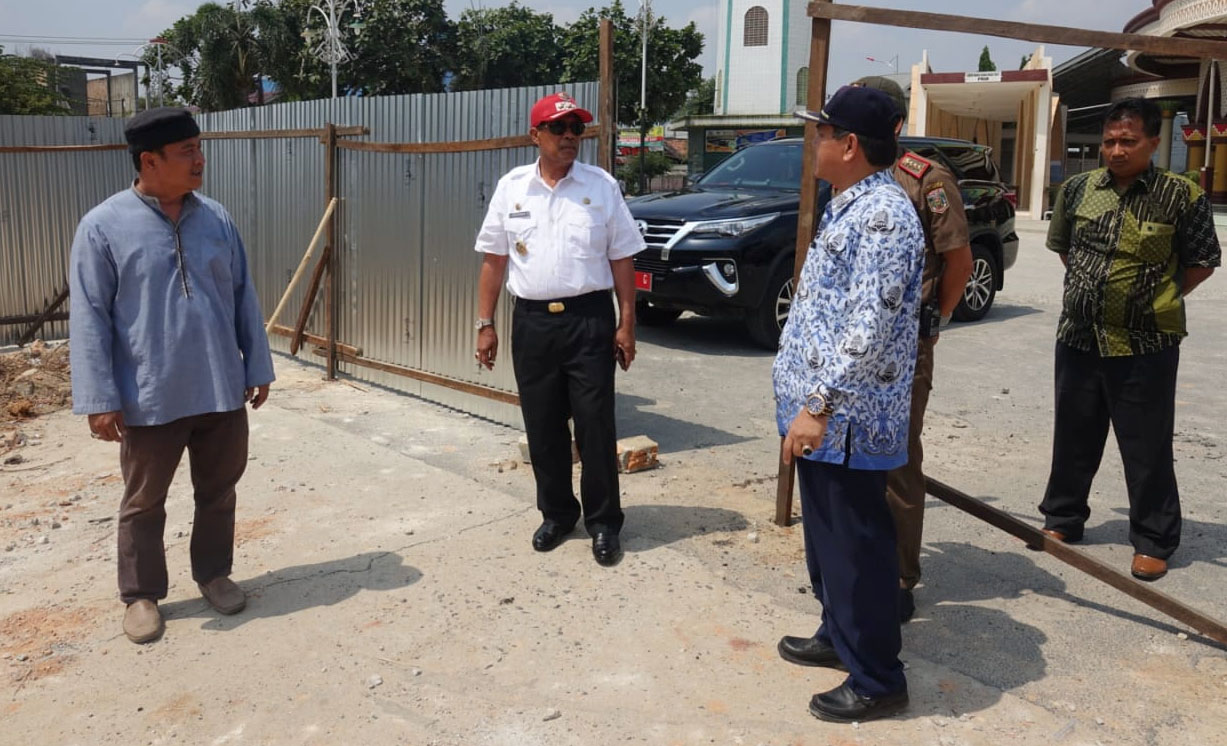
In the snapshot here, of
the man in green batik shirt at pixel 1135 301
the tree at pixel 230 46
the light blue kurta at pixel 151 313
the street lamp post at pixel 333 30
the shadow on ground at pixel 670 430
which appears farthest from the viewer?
the tree at pixel 230 46

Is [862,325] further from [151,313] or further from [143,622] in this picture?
[143,622]

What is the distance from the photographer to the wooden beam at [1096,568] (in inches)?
138

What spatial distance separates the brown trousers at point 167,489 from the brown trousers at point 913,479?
7.84ft

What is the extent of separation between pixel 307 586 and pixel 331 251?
4.22 metres

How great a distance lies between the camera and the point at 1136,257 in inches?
167

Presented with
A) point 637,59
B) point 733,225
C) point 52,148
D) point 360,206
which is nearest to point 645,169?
point 637,59

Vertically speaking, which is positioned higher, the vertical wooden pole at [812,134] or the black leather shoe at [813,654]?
the vertical wooden pole at [812,134]

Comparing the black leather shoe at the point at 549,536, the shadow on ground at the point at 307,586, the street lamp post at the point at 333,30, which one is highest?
the street lamp post at the point at 333,30

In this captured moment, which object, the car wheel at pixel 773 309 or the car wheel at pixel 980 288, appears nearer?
the car wheel at pixel 773 309

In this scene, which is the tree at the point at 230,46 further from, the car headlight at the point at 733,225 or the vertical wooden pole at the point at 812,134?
the vertical wooden pole at the point at 812,134

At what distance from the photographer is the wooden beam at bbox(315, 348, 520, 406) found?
6465 millimetres

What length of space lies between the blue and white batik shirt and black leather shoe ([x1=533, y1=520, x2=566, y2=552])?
5.80 ft

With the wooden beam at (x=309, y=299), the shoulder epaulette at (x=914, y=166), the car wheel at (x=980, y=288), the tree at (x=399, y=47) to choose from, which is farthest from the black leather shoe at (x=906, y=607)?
the tree at (x=399, y=47)

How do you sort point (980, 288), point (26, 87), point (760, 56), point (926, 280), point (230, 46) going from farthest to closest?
point (760, 56) < point (230, 46) < point (26, 87) < point (980, 288) < point (926, 280)
